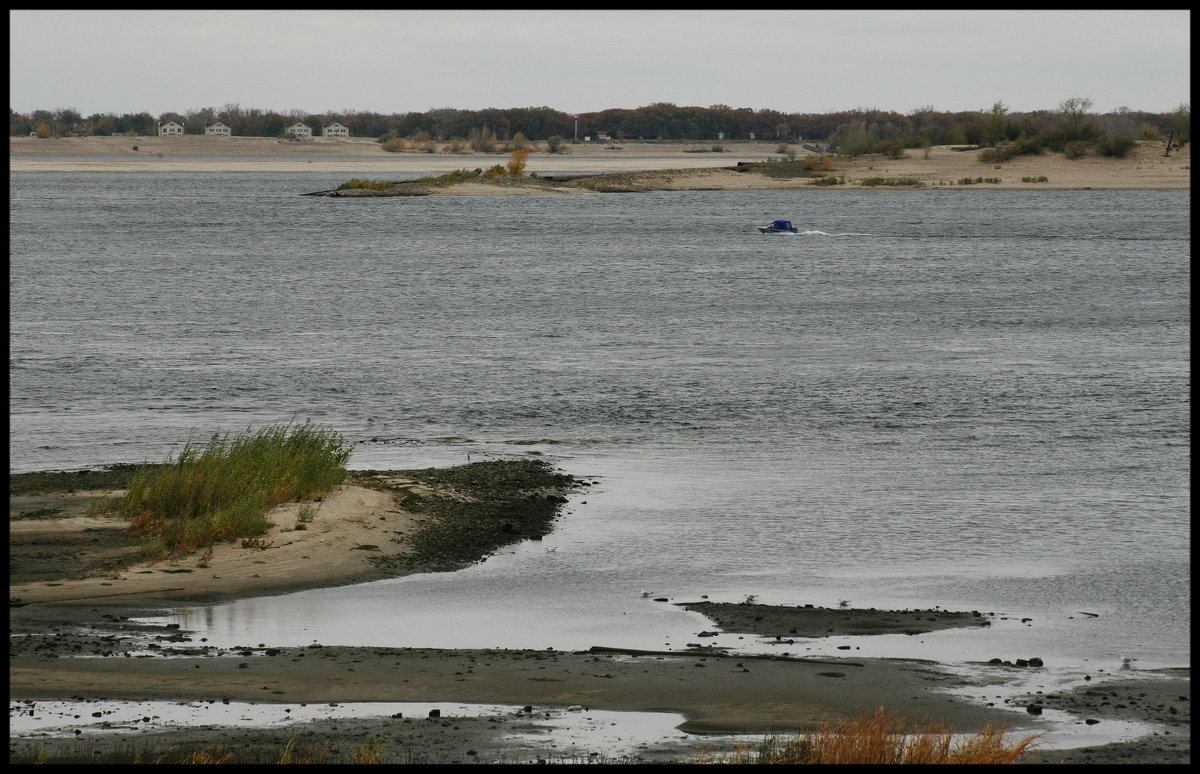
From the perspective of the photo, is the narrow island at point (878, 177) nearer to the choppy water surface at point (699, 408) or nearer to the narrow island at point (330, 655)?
the choppy water surface at point (699, 408)

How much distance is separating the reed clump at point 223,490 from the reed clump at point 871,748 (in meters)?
7.89

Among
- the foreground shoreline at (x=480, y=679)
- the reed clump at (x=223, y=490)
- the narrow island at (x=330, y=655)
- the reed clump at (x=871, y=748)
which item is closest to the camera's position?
the reed clump at (x=871, y=748)

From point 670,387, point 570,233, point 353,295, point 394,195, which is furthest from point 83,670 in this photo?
point 394,195

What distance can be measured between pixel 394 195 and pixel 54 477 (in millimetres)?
103954

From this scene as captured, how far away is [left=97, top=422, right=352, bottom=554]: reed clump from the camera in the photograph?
15.1 m

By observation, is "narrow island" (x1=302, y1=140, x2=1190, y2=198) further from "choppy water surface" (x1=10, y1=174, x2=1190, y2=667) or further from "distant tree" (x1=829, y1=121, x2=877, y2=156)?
"choppy water surface" (x1=10, y1=174, x2=1190, y2=667)

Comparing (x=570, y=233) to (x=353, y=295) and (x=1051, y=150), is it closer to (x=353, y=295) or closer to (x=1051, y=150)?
(x=353, y=295)

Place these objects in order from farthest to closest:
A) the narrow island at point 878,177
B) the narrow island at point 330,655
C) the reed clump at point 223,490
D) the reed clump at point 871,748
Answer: the narrow island at point 878,177, the reed clump at point 223,490, the narrow island at point 330,655, the reed clump at point 871,748

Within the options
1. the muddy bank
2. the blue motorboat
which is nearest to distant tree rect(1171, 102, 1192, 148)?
the blue motorboat

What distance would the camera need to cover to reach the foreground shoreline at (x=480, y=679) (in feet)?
31.1

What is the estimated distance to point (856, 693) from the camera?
10.6 meters

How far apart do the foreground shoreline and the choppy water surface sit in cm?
65

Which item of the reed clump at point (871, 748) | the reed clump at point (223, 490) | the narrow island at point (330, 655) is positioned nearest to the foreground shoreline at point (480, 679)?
the narrow island at point (330, 655)

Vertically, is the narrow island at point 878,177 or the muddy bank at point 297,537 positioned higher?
the narrow island at point 878,177
